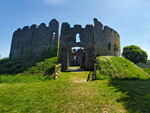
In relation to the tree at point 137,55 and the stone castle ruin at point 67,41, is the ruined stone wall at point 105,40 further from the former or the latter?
the tree at point 137,55

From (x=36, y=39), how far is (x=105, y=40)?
17.4 meters

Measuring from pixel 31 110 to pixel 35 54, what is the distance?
1830 cm

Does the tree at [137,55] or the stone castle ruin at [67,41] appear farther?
the tree at [137,55]

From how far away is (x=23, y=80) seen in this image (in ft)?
26.0

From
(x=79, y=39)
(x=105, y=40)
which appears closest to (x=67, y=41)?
(x=79, y=39)

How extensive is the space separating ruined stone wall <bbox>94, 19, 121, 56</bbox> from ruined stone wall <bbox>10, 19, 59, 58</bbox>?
948cm

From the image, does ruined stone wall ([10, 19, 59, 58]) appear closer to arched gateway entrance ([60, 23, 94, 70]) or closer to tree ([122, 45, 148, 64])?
arched gateway entrance ([60, 23, 94, 70])

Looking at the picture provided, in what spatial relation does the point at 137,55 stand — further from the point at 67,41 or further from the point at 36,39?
the point at 36,39

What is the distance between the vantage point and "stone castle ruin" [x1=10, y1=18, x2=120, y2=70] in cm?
1688

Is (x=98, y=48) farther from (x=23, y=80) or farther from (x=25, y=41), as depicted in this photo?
(x=25, y=41)

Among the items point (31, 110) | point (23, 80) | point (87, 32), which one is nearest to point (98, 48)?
point (87, 32)

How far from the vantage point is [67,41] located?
16938mm

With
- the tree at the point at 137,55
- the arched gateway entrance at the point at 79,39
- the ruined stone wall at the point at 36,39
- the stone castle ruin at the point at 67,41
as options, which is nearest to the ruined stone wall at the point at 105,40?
the stone castle ruin at the point at 67,41

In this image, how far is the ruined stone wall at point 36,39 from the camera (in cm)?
1904
